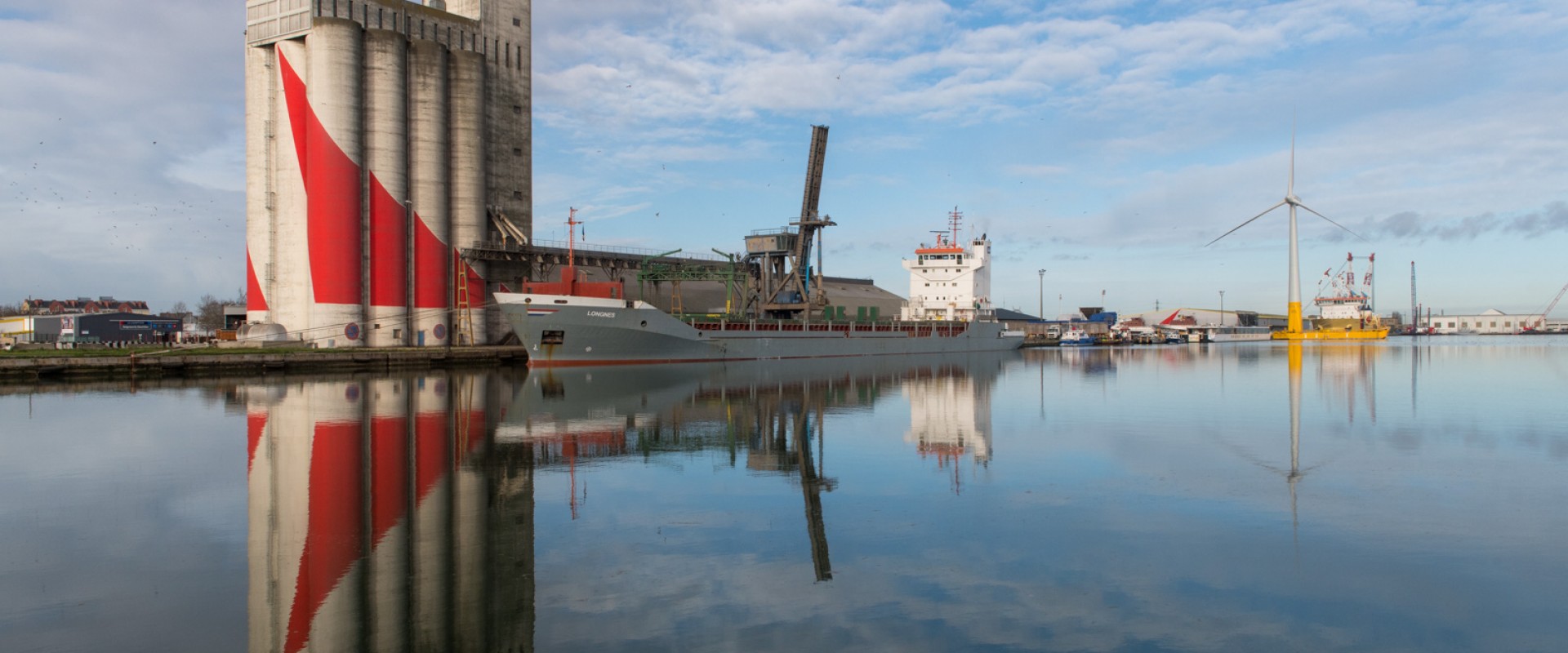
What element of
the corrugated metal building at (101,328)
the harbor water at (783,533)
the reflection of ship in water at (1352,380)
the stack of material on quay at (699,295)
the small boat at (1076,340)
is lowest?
the harbor water at (783,533)

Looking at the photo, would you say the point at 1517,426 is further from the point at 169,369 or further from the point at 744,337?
the point at 169,369

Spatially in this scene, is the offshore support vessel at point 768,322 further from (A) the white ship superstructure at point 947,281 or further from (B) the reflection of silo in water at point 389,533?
(B) the reflection of silo in water at point 389,533

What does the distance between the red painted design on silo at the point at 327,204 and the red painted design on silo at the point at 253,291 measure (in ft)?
13.3

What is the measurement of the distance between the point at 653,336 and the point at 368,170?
49.8 feet

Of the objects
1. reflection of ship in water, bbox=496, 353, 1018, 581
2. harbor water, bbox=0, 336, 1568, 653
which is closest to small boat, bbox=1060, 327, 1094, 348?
reflection of ship in water, bbox=496, 353, 1018, 581

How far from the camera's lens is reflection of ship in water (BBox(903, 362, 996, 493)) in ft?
44.6

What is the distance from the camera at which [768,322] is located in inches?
1930

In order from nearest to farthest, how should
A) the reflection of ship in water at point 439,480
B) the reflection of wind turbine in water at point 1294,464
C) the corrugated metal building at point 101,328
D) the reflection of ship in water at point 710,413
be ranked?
the reflection of ship in water at point 439,480
the reflection of wind turbine in water at point 1294,464
the reflection of ship in water at point 710,413
the corrugated metal building at point 101,328

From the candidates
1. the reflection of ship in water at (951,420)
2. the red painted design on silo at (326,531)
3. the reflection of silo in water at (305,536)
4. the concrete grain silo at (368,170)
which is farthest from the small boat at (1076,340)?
the red painted design on silo at (326,531)

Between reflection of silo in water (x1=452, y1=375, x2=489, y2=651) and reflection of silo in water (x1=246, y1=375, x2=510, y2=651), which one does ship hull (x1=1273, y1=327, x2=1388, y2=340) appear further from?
reflection of silo in water (x1=246, y1=375, x2=510, y2=651)

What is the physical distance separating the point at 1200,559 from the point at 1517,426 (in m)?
13.6

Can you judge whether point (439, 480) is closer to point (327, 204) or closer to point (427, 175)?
point (327, 204)

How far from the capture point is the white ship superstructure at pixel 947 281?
211 feet

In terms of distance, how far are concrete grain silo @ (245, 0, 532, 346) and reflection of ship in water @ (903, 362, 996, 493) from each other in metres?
25.0
